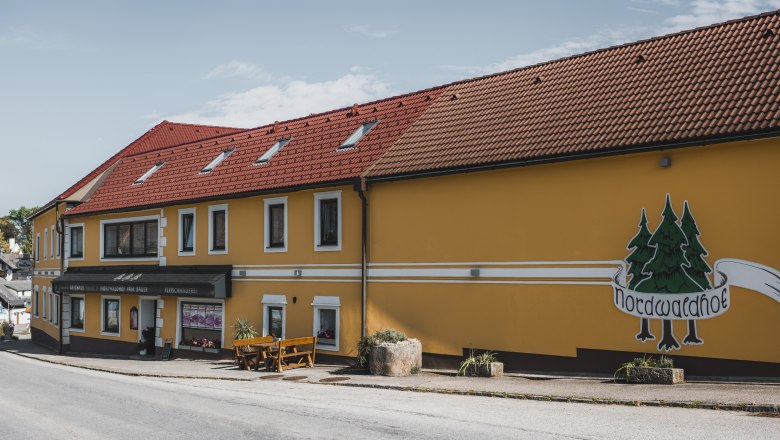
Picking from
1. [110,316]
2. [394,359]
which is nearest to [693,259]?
[394,359]

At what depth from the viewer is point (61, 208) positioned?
36.4m

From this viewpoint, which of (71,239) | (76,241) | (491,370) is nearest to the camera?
(491,370)

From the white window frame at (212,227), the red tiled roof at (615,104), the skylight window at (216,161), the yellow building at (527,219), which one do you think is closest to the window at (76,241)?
the yellow building at (527,219)

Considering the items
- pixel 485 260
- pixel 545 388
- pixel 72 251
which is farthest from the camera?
pixel 72 251

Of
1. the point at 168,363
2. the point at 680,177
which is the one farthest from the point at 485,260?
the point at 168,363

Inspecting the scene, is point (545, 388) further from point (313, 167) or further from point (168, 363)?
point (168, 363)

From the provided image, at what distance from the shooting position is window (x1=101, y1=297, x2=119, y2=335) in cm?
3283

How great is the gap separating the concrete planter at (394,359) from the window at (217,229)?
381 inches

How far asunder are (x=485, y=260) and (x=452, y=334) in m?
2.08

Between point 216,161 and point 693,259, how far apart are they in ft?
62.3

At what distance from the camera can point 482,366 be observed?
1820 cm

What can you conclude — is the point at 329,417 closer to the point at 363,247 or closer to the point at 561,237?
the point at 561,237

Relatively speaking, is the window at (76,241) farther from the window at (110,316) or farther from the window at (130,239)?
the window at (110,316)

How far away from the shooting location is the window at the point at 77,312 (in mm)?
35250
